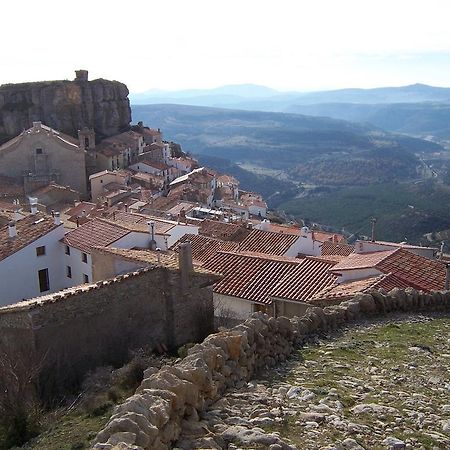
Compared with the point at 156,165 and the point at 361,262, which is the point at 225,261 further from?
the point at 156,165

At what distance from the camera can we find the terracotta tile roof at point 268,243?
1198 inches

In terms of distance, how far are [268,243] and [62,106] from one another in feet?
202

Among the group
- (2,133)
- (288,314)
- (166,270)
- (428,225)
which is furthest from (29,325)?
(428,225)

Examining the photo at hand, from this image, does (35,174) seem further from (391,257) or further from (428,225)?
(428,225)

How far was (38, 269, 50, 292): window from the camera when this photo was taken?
2370cm

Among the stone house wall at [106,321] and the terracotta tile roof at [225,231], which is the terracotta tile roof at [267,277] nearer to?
the stone house wall at [106,321]

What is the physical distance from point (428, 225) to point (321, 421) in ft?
414

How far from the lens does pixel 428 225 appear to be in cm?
12650

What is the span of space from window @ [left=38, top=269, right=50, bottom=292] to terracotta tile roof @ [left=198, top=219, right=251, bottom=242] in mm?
12298

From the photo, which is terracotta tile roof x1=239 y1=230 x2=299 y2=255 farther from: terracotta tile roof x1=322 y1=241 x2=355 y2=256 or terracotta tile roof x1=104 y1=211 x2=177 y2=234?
terracotta tile roof x1=104 y1=211 x2=177 y2=234

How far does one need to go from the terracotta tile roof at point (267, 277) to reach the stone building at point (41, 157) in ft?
142

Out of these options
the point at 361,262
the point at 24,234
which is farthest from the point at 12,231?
the point at 361,262

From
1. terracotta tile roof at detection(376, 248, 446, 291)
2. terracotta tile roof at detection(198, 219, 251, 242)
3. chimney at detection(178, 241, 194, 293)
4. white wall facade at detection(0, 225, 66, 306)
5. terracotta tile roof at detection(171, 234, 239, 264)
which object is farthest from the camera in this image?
terracotta tile roof at detection(198, 219, 251, 242)

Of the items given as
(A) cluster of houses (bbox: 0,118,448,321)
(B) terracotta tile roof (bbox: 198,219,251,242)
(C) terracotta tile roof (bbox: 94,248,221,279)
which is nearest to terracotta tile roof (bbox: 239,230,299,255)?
(A) cluster of houses (bbox: 0,118,448,321)
